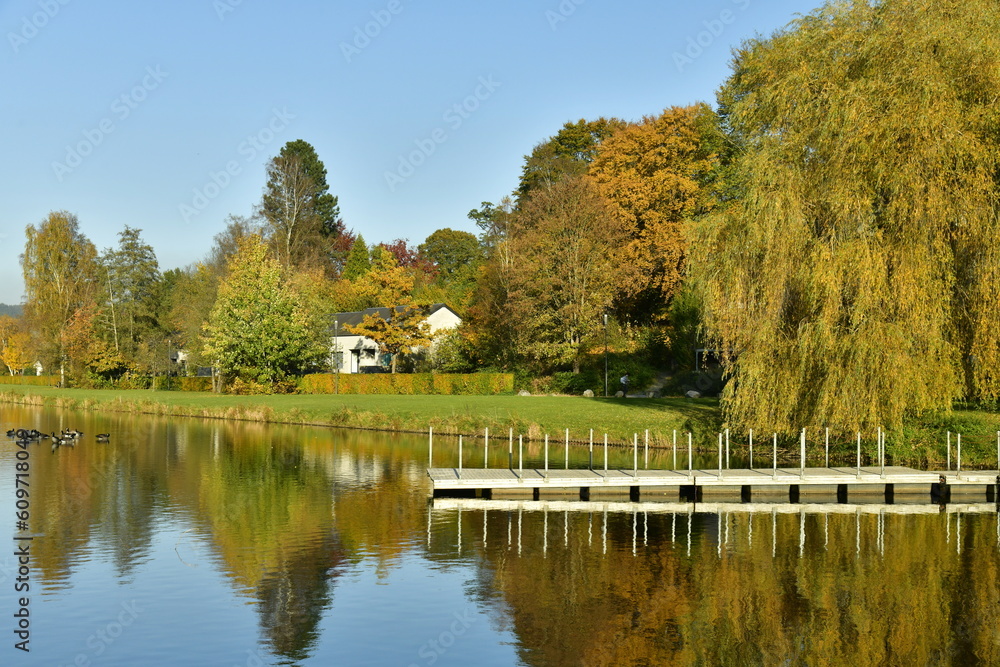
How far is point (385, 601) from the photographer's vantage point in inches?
682

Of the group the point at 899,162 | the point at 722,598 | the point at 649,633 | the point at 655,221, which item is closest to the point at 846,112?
the point at 899,162

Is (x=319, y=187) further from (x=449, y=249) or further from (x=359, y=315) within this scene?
(x=359, y=315)

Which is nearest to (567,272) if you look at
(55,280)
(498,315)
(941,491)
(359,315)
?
(498,315)

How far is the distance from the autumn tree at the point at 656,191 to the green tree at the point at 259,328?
23359 mm

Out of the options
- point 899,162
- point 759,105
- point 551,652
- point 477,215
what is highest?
point 477,215

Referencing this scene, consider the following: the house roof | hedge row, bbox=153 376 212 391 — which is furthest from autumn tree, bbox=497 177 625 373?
hedge row, bbox=153 376 212 391

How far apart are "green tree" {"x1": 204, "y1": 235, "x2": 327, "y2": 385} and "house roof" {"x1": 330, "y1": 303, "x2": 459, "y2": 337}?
6.76 metres

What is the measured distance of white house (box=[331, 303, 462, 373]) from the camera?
79.2 m

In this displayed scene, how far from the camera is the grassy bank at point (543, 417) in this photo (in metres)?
32.1

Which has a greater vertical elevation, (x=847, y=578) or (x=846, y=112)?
(x=846, y=112)

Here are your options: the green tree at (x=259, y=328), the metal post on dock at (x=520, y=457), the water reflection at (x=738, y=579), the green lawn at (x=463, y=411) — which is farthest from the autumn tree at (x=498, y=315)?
the water reflection at (x=738, y=579)

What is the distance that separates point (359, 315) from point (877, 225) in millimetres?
61771

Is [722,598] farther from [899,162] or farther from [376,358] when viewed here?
[376,358]

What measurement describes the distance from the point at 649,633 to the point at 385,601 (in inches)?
197
